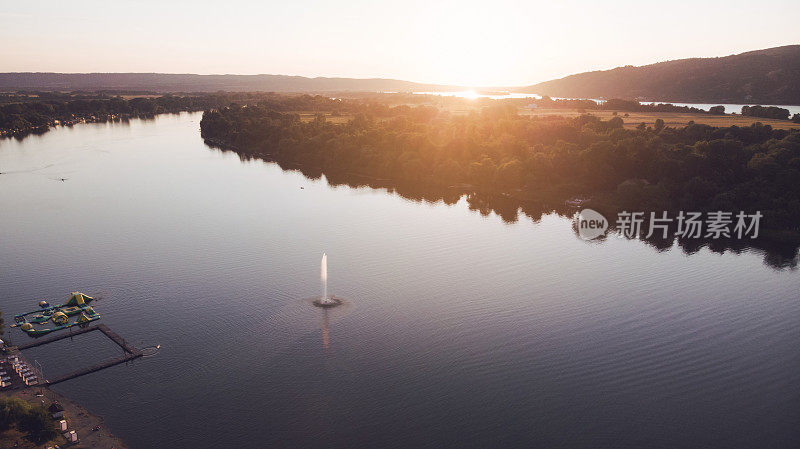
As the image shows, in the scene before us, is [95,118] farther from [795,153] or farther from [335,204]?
[795,153]

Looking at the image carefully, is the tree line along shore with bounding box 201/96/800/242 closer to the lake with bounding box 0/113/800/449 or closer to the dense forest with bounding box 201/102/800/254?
the dense forest with bounding box 201/102/800/254

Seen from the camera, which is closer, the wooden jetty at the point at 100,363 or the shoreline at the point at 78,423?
the shoreline at the point at 78,423

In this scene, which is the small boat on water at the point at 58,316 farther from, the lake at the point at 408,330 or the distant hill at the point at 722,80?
the distant hill at the point at 722,80

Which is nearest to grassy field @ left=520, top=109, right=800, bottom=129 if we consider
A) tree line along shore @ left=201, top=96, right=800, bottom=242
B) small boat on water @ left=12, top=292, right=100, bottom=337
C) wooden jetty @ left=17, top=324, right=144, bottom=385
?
tree line along shore @ left=201, top=96, right=800, bottom=242

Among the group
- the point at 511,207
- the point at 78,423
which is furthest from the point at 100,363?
the point at 511,207

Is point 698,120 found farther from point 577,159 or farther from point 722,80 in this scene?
point 722,80

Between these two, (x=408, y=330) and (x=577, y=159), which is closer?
(x=408, y=330)

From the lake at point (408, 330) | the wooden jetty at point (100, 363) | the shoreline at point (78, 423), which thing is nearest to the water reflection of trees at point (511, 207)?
the lake at point (408, 330)
